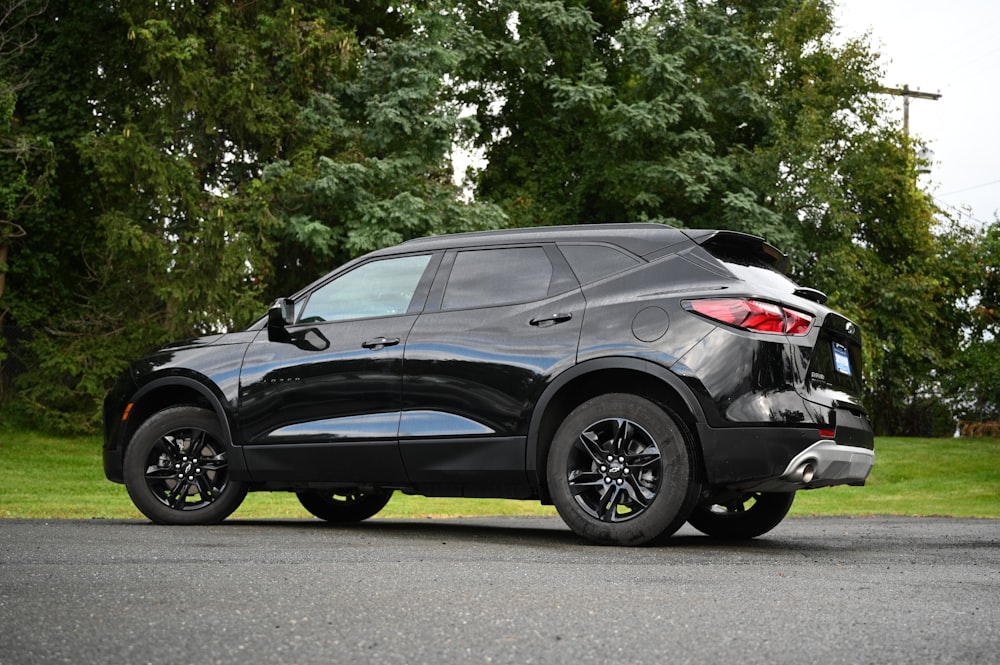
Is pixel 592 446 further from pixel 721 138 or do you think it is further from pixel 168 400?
pixel 721 138

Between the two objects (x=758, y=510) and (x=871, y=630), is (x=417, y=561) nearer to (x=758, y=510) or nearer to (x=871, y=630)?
(x=871, y=630)

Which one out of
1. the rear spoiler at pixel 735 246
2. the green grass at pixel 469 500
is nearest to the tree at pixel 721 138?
the green grass at pixel 469 500

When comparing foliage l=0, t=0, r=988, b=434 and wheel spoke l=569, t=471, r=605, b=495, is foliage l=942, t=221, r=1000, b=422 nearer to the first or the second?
foliage l=0, t=0, r=988, b=434

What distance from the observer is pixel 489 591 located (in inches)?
180

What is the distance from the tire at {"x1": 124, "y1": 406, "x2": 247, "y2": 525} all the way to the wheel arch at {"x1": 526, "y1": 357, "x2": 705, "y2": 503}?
2.34 m

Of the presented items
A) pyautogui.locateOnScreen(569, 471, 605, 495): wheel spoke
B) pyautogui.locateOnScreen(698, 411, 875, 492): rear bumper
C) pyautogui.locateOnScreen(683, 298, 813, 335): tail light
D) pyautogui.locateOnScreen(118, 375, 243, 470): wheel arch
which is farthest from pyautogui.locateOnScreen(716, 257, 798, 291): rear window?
pyautogui.locateOnScreen(118, 375, 243, 470): wheel arch

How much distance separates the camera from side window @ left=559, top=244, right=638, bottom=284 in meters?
6.84

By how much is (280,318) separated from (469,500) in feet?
28.3

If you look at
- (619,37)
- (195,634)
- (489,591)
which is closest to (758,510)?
(489,591)

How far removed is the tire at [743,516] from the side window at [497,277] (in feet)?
6.51

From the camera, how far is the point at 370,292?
760 centimetres

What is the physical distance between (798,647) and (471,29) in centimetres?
2300

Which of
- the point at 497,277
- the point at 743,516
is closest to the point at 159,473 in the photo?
the point at 497,277

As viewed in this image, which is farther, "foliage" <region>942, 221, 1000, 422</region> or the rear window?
"foliage" <region>942, 221, 1000, 422</region>
